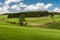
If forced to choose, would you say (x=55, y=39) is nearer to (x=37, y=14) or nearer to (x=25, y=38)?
(x=25, y=38)

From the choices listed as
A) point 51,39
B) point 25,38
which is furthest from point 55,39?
point 25,38

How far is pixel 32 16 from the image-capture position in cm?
11338

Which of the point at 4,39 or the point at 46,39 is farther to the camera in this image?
the point at 46,39

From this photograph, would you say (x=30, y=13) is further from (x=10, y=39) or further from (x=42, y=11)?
(x=10, y=39)

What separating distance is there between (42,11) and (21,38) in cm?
9870

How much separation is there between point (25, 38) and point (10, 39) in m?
2.02

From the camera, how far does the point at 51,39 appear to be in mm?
22984

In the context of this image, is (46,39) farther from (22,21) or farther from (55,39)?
(22,21)

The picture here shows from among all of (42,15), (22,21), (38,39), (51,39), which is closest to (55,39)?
(51,39)

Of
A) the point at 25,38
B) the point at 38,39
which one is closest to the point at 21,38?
the point at 25,38

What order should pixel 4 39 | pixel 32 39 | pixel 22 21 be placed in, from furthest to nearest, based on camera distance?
pixel 22 21 → pixel 32 39 → pixel 4 39

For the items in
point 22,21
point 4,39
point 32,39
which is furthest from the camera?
point 22,21

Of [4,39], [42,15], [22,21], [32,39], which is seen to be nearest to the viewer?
[4,39]

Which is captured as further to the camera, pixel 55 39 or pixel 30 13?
pixel 30 13
